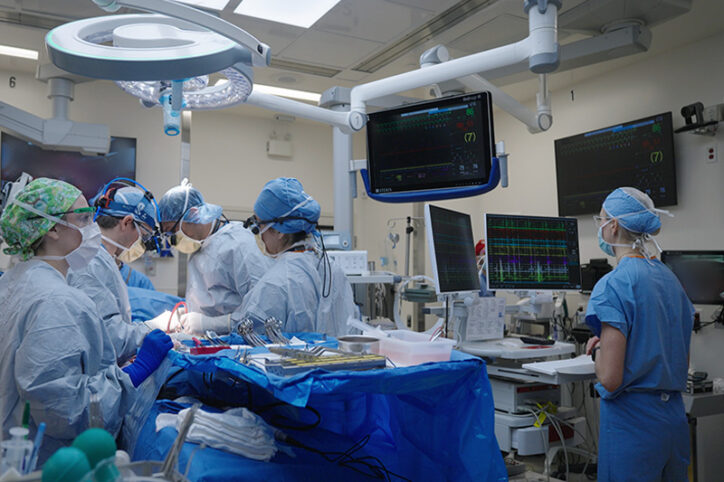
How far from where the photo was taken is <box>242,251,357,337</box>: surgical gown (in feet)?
6.88

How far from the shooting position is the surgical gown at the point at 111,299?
183 cm

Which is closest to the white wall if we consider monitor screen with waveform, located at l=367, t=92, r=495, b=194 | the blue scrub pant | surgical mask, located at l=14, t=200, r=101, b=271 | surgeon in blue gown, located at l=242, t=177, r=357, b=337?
surgeon in blue gown, located at l=242, t=177, r=357, b=337

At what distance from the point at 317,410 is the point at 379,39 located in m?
3.08

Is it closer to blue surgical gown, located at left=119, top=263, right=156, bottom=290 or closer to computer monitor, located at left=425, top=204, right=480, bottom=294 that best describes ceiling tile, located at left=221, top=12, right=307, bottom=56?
blue surgical gown, located at left=119, top=263, right=156, bottom=290

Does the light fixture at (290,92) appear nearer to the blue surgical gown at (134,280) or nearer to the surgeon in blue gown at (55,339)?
the blue surgical gown at (134,280)

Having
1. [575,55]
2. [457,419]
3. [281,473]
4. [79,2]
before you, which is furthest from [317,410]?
[79,2]

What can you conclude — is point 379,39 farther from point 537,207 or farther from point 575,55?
point 537,207

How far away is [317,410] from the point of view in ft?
5.06

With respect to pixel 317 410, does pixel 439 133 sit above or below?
above

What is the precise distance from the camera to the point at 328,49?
417 cm

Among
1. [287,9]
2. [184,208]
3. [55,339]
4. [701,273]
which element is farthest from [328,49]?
[55,339]

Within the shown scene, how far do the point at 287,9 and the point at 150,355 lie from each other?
2695 mm

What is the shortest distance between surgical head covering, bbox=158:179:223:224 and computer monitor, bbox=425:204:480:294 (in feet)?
4.00

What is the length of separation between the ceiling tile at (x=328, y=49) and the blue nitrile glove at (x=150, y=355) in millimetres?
2925
